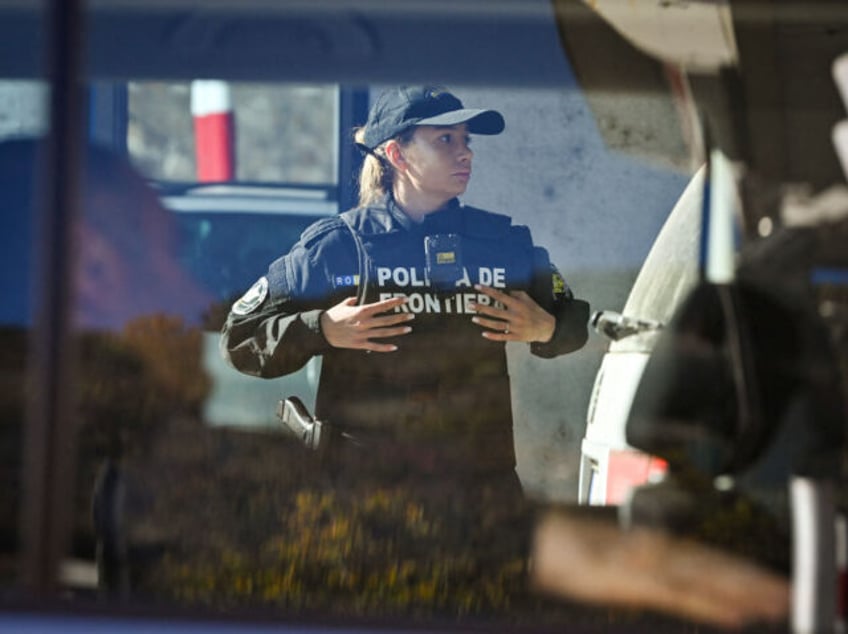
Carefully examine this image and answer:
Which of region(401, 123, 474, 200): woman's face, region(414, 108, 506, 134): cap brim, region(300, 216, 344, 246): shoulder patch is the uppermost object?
region(414, 108, 506, 134): cap brim

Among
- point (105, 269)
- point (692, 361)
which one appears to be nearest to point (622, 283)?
point (692, 361)

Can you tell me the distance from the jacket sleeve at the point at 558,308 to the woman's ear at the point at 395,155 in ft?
1.10

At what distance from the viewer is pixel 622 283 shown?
247cm

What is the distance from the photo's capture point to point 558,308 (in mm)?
2459

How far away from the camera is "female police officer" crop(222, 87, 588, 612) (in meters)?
2.30

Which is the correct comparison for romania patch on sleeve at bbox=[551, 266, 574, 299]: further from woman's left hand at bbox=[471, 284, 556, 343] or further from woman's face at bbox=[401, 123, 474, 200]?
woman's face at bbox=[401, 123, 474, 200]

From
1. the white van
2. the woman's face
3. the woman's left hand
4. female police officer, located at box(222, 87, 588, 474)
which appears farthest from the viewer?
the woman's face

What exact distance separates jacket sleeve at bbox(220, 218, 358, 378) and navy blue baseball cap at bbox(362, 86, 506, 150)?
217mm

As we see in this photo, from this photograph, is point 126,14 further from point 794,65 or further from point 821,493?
point 821,493

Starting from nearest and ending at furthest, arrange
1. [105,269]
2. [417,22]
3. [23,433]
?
[23,433] → [105,269] → [417,22]

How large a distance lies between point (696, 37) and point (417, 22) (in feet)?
1.76

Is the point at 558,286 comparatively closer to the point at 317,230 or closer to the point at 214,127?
the point at 317,230

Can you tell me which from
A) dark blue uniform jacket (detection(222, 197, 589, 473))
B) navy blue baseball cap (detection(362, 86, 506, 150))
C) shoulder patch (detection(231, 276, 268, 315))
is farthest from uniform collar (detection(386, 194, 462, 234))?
shoulder patch (detection(231, 276, 268, 315))

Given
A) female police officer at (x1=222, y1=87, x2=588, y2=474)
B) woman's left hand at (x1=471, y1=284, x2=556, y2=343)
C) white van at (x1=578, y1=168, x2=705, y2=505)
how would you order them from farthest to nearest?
woman's left hand at (x1=471, y1=284, x2=556, y2=343) → female police officer at (x1=222, y1=87, x2=588, y2=474) → white van at (x1=578, y1=168, x2=705, y2=505)
